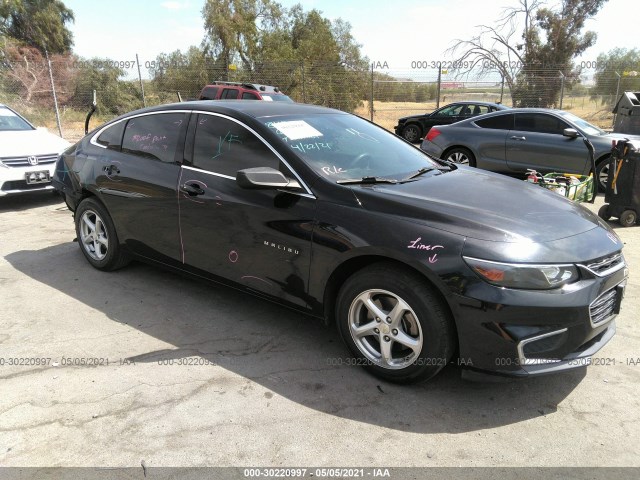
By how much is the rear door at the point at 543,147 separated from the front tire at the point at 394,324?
23.1 ft

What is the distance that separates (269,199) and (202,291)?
5.03 ft

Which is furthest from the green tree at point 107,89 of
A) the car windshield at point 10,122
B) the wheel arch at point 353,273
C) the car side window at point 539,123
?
the wheel arch at point 353,273

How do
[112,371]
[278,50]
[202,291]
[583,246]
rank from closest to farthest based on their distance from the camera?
1. [583,246]
2. [112,371]
3. [202,291]
4. [278,50]

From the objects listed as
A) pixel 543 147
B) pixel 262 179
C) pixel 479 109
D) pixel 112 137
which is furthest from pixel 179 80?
pixel 262 179

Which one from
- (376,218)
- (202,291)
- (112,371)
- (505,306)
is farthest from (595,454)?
(202,291)

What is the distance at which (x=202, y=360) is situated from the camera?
337cm

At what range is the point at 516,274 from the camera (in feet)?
8.46

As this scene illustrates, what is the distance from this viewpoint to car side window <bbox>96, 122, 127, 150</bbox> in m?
4.63

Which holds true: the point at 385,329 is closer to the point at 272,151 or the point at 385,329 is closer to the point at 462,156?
the point at 272,151

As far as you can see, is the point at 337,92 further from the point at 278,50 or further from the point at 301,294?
the point at 301,294

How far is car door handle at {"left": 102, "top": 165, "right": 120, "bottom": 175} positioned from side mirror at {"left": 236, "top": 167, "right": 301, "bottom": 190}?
1.83 meters

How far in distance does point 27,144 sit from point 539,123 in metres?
8.74

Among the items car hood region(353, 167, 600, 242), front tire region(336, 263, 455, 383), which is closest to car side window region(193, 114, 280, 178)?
car hood region(353, 167, 600, 242)

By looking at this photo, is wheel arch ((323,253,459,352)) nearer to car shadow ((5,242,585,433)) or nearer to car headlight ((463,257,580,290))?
car headlight ((463,257,580,290))
